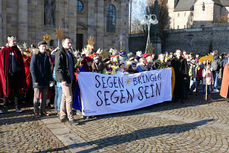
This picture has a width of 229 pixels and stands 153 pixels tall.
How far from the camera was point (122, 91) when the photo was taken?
7777 millimetres

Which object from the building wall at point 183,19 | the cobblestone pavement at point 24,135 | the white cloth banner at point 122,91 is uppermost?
the building wall at point 183,19

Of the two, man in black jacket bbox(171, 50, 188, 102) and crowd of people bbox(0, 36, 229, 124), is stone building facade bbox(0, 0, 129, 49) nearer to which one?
crowd of people bbox(0, 36, 229, 124)

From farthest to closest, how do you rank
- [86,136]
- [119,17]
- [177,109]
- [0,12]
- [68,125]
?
[119,17] → [0,12] → [177,109] → [68,125] → [86,136]

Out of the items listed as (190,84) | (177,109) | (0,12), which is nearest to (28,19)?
(0,12)

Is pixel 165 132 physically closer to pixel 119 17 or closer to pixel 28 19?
pixel 28 19

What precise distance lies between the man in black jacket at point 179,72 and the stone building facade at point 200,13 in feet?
168

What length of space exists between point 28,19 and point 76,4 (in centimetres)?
619

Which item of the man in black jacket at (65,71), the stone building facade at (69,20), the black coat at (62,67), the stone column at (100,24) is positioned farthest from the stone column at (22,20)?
the black coat at (62,67)

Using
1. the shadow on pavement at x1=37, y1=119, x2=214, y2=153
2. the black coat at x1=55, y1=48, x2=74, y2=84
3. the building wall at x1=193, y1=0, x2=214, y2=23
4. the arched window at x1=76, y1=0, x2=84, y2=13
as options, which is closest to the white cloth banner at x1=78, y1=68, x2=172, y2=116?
the black coat at x1=55, y1=48, x2=74, y2=84

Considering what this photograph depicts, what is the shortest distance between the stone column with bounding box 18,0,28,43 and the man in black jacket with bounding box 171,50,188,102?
60.3 feet

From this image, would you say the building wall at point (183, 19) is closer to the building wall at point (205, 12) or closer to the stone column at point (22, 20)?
the building wall at point (205, 12)

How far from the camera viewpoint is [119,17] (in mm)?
32000

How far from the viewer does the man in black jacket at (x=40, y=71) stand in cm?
643

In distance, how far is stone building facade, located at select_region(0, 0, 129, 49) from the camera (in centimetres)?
2339
